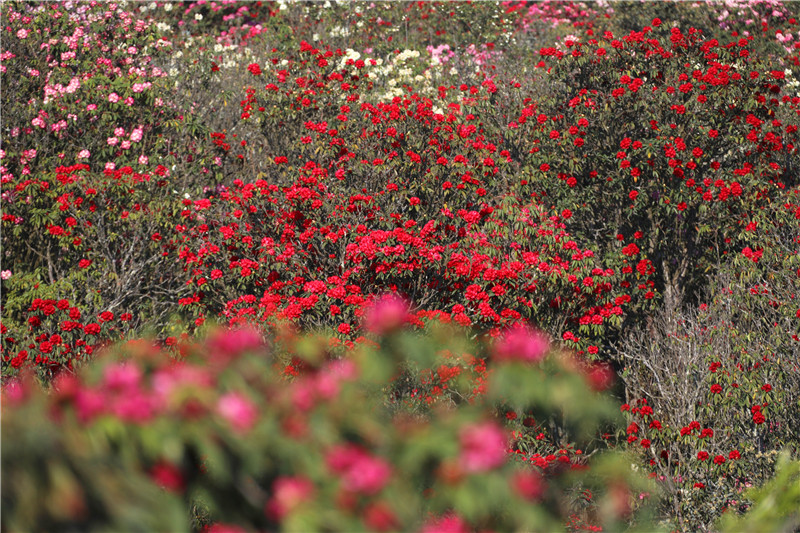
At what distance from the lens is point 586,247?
6.47 metres

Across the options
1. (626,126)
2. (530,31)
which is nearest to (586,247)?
(626,126)

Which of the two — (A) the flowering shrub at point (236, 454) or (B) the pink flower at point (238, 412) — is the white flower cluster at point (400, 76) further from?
(B) the pink flower at point (238, 412)

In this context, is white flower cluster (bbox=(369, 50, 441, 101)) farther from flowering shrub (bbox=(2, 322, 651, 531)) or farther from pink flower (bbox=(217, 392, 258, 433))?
pink flower (bbox=(217, 392, 258, 433))

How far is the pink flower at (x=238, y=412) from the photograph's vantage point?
169 centimetres

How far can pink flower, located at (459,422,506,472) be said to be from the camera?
5.56 ft

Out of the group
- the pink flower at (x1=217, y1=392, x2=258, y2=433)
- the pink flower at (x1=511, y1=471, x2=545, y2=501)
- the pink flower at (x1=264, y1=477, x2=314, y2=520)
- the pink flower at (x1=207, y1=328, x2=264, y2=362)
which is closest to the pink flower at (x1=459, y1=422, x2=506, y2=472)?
the pink flower at (x1=511, y1=471, x2=545, y2=501)

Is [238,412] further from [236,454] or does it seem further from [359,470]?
[359,470]

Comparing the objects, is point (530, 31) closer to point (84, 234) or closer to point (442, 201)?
point (442, 201)

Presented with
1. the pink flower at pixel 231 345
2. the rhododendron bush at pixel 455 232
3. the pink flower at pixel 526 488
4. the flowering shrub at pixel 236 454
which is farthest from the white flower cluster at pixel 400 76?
the flowering shrub at pixel 236 454

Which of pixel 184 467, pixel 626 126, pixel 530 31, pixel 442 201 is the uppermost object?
pixel 184 467

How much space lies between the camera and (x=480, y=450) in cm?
171

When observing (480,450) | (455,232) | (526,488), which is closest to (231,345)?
(480,450)

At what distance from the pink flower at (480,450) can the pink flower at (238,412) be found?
0.45 m

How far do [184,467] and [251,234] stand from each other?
447cm
